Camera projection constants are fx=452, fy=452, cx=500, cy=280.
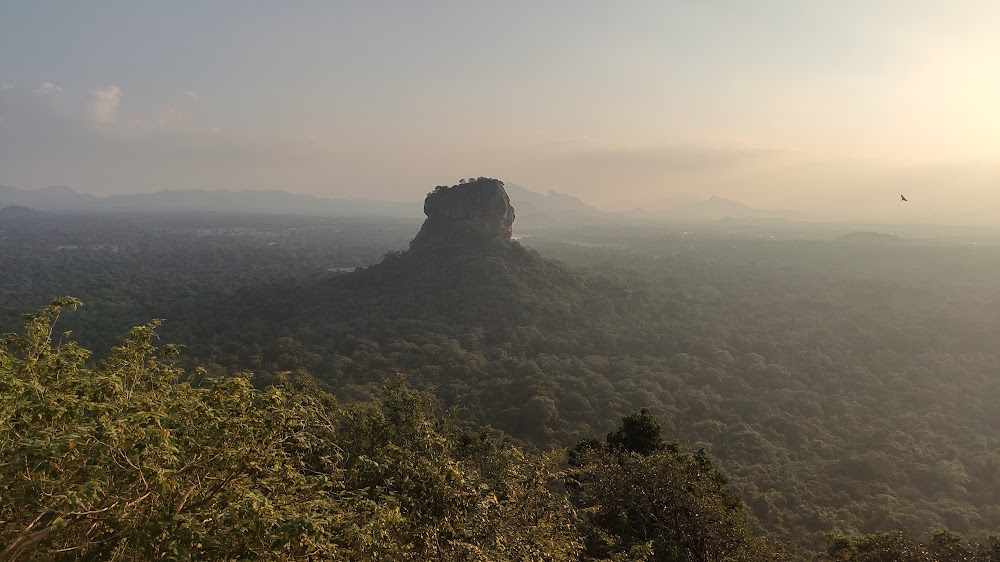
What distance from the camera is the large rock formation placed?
2943 inches

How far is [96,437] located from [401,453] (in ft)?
19.2

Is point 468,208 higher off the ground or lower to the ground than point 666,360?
higher

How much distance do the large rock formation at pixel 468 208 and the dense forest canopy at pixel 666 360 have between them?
22.1ft

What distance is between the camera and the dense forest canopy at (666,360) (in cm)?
2516

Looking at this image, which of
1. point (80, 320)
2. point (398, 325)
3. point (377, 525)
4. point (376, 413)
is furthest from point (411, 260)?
point (377, 525)

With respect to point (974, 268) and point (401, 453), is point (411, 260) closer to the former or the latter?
point (401, 453)

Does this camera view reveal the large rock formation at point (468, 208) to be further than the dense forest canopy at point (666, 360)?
Yes

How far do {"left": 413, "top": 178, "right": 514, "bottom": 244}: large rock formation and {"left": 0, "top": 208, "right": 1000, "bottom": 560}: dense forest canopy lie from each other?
6.73m

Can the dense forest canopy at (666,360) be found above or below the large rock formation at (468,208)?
below

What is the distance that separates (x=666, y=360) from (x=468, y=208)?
40.7 meters

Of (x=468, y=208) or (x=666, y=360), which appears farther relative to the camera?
(x=468, y=208)

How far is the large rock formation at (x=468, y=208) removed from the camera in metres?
74.8

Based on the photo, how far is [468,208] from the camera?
74.9 meters

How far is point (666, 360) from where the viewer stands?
48.5 metres
